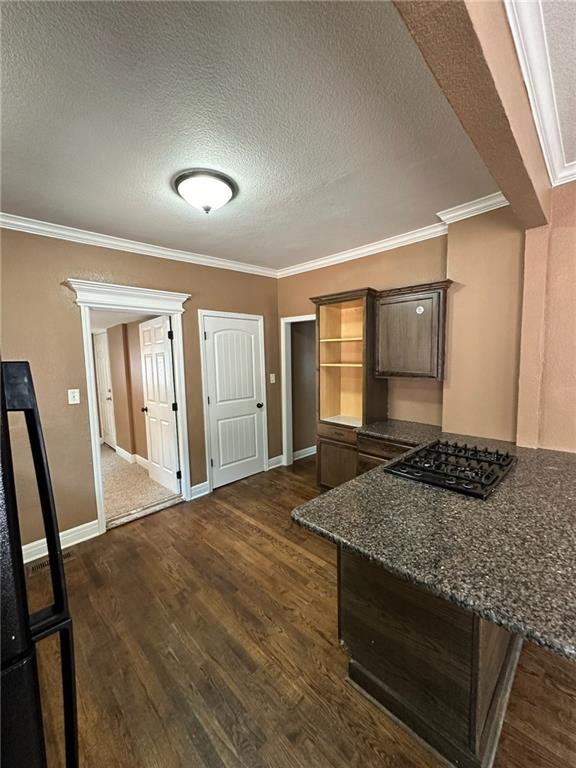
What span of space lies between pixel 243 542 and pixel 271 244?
9.18 ft

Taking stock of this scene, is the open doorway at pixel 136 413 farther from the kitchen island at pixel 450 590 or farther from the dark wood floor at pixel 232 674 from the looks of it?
the kitchen island at pixel 450 590

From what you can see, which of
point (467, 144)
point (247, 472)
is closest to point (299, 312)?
point (247, 472)

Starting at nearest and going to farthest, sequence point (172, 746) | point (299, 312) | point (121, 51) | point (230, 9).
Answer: point (230, 9)
point (121, 51)
point (172, 746)
point (299, 312)

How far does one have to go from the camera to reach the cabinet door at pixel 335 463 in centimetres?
330

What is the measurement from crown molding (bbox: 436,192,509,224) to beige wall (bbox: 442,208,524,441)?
1.6 inches

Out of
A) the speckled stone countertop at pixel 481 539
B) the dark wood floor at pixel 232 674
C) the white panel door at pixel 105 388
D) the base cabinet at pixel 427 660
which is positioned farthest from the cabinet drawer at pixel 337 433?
the white panel door at pixel 105 388

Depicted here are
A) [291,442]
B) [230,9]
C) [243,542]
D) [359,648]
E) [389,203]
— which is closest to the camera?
[230,9]

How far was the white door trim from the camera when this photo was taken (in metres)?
4.39

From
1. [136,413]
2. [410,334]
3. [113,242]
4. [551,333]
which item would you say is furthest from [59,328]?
[551,333]

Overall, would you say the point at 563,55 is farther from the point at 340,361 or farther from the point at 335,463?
the point at 335,463

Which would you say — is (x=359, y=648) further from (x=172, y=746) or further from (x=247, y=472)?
(x=247, y=472)

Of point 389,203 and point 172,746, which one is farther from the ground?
point 389,203

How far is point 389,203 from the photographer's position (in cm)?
241

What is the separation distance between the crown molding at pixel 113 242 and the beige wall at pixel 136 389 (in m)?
1.33
